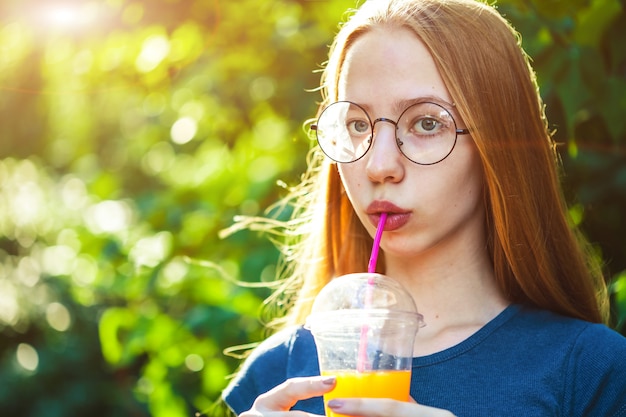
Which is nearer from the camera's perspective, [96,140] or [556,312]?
[556,312]

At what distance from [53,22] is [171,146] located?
83cm

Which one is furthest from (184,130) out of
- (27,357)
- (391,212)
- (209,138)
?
(27,357)

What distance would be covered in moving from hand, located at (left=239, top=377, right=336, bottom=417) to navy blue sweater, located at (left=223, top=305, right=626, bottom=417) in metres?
0.34

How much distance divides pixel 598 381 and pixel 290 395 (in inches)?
28.7

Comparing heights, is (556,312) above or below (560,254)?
below

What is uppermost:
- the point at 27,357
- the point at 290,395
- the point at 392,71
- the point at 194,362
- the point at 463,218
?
the point at 392,71

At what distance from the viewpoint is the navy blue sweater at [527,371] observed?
202 cm

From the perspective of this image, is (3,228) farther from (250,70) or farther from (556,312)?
(556,312)

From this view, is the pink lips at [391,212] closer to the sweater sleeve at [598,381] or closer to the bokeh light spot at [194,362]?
the sweater sleeve at [598,381]

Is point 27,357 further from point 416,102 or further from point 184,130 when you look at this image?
point 416,102

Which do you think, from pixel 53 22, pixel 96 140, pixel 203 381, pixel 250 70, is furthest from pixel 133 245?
pixel 96 140

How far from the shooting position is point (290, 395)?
1.80 m

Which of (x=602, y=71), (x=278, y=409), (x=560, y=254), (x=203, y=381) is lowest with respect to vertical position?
(x=203, y=381)

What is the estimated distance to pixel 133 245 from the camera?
3.60 m
